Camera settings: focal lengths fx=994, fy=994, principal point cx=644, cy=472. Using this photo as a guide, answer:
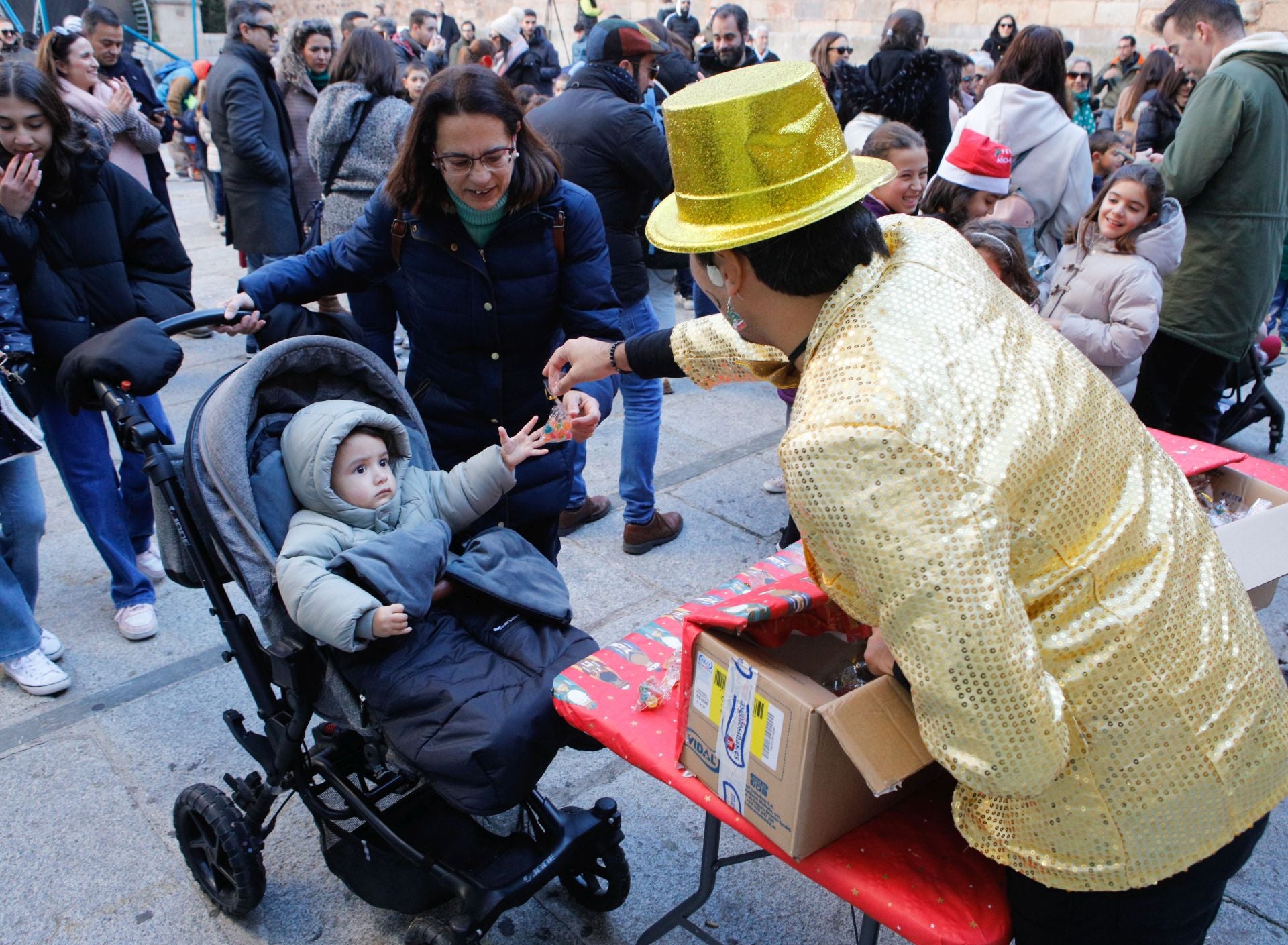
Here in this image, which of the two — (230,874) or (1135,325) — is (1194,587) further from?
(1135,325)

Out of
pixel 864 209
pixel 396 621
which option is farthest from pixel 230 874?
pixel 864 209

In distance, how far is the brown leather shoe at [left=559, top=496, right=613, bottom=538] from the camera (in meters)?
4.29

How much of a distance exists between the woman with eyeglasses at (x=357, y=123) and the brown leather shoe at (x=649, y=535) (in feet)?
6.90

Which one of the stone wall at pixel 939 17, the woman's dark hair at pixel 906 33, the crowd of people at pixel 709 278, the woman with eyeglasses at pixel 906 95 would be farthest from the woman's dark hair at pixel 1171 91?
the stone wall at pixel 939 17

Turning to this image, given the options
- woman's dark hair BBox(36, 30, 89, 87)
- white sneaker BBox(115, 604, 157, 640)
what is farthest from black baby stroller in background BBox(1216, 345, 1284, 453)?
woman's dark hair BBox(36, 30, 89, 87)

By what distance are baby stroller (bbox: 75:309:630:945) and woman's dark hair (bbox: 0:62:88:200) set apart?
109cm

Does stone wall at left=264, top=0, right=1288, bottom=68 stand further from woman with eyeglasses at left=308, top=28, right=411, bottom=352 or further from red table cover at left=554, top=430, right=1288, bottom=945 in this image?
red table cover at left=554, top=430, right=1288, bottom=945

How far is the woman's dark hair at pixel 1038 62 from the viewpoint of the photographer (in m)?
4.32

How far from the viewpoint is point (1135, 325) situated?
3.54 m

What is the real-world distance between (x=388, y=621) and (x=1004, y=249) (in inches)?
91.2

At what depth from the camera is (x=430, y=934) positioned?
2.08 m

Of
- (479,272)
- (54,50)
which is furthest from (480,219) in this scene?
(54,50)

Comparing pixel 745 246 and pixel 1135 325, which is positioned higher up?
pixel 745 246

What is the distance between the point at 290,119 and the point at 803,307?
17.8 feet
